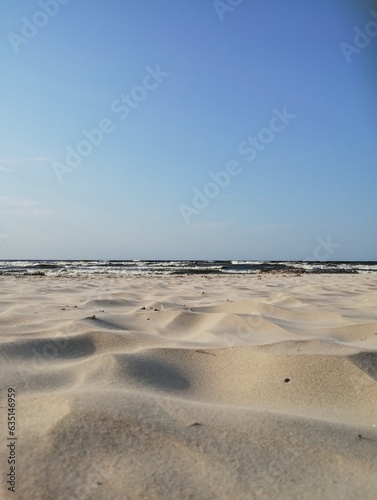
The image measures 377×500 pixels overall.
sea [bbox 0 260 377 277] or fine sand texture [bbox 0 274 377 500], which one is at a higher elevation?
sea [bbox 0 260 377 277]

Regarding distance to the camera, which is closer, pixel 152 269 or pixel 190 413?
pixel 190 413

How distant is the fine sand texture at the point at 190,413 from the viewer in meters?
0.82

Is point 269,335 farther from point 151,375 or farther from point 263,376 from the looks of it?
point 151,375

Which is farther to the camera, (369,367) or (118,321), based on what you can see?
(118,321)

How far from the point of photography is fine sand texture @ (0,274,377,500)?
2.70 ft

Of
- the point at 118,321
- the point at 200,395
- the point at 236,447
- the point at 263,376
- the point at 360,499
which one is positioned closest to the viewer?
the point at 360,499

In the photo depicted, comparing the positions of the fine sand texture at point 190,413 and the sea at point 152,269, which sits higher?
the sea at point 152,269

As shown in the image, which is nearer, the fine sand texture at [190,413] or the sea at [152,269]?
the fine sand texture at [190,413]

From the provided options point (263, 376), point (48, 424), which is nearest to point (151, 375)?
point (263, 376)

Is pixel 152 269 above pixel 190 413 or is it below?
above

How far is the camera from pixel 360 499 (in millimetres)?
788

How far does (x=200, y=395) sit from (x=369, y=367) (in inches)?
27.4

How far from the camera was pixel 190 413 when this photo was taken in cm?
113

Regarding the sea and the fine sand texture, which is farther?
the sea
